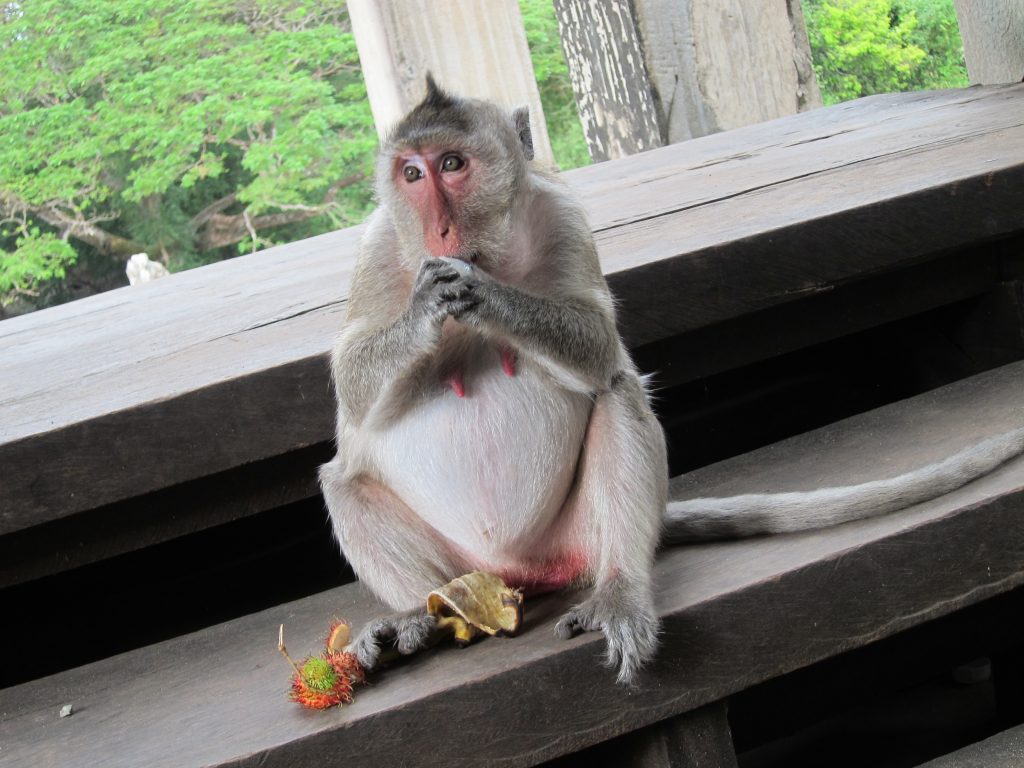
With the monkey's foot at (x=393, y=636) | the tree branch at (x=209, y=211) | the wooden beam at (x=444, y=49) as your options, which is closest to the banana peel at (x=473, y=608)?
the monkey's foot at (x=393, y=636)

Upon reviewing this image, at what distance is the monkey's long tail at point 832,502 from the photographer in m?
2.20

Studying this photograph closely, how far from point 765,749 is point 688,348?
1.27 meters

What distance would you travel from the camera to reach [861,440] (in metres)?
2.69

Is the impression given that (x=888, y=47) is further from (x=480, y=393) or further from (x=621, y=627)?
(x=621, y=627)

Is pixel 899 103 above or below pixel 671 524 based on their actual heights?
above

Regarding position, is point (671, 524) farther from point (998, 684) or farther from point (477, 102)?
point (998, 684)

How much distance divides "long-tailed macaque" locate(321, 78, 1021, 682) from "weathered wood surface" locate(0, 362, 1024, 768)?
109 millimetres

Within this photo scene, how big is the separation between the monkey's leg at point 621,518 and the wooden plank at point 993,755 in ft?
2.13

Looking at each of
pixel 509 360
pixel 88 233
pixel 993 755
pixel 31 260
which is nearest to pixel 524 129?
pixel 509 360

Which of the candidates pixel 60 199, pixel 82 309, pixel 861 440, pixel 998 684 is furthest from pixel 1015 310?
pixel 60 199

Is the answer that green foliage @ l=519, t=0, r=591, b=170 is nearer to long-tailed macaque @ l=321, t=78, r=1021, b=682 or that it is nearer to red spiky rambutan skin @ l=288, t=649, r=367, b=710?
long-tailed macaque @ l=321, t=78, r=1021, b=682

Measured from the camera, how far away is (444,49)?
518 centimetres

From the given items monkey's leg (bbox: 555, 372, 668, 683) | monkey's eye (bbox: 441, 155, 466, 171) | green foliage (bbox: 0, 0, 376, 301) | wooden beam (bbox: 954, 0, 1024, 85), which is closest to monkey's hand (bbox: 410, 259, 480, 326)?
monkey's eye (bbox: 441, 155, 466, 171)

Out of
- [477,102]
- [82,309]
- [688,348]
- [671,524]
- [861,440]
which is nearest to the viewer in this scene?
[477,102]
